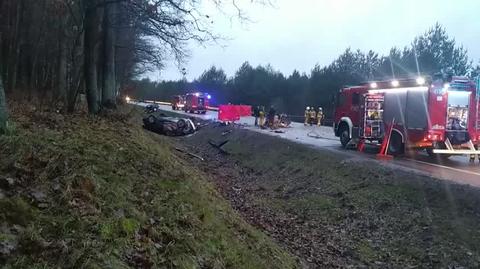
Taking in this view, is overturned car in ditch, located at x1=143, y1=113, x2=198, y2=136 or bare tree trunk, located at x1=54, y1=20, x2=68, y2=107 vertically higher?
bare tree trunk, located at x1=54, y1=20, x2=68, y2=107

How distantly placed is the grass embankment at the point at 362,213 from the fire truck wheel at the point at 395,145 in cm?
250

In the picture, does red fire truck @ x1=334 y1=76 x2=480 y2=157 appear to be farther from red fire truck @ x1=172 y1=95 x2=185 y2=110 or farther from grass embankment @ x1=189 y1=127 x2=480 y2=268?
red fire truck @ x1=172 y1=95 x2=185 y2=110

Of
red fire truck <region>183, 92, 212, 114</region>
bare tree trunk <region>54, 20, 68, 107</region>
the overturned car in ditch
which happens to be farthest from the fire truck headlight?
red fire truck <region>183, 92, 212, 114</region>

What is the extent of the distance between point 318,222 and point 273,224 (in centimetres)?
149

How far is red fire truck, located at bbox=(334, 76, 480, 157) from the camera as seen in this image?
55.9 feet

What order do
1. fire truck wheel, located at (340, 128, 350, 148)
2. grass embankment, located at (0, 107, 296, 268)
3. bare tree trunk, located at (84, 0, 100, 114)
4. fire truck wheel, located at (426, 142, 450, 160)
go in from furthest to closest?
fire truck wheel, located at (340, 128, 350, 148)
fire truck wheel, located at (426, 142, 450, 160)
bare tree trunk, located at (84, 0, 100, 114)
grass embankment, located at (0, 107, 296, 268)

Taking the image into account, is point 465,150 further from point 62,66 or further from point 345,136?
point 62,66

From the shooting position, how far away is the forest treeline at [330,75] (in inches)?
2452

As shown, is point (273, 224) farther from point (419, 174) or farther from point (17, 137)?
point (17, 137)

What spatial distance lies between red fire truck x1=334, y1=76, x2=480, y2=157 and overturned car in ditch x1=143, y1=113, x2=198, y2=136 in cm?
1453

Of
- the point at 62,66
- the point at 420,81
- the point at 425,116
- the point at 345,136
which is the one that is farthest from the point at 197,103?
the point at 425,116

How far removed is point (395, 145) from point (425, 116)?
223 centimetres

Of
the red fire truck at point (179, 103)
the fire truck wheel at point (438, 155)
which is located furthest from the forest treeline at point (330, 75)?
the fire truck wheel at point (438, 155)

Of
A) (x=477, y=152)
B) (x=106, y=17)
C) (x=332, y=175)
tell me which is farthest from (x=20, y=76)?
(x=477, y=152)
